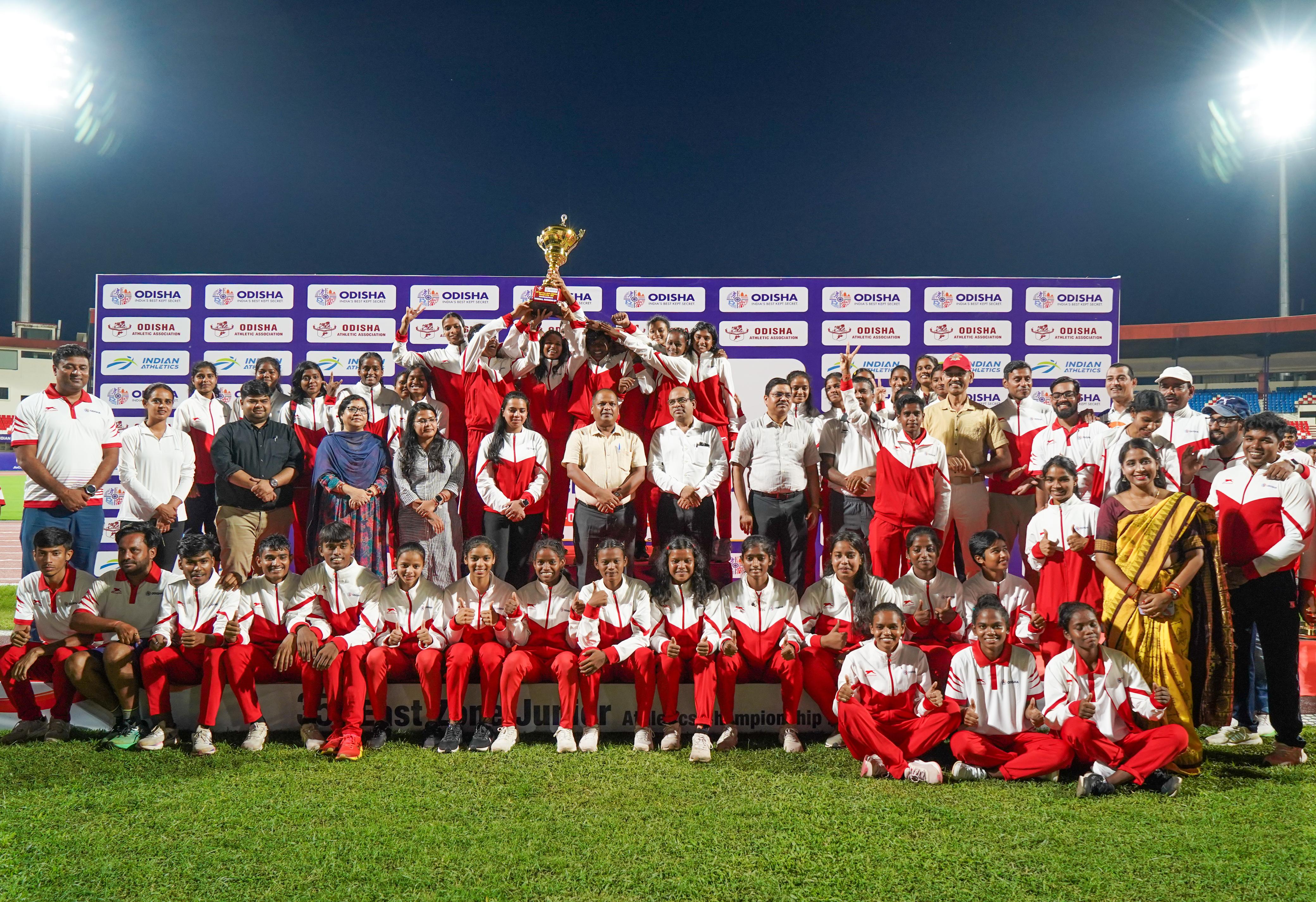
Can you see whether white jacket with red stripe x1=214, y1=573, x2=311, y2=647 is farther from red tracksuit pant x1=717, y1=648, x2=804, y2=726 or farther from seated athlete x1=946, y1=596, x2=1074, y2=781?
seated athlete x1=946, y1=596, x2=1074, y2=781

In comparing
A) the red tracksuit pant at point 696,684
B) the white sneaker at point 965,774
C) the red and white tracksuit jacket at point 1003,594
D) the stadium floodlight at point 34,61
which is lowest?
the white sneaker at point 965,774

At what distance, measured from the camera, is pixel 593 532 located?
555 cm

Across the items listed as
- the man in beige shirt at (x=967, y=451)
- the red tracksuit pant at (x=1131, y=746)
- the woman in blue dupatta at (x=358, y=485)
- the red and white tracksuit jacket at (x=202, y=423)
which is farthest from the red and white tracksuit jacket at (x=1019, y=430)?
the red and white tracksuit jacket at (x=202, y=423)

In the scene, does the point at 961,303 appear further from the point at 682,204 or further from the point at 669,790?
the point at 682,204

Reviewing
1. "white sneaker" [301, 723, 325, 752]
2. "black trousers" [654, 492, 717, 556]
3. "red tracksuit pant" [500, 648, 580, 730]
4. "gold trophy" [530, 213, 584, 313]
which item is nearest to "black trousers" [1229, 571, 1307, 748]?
"black trousers" [654, 492, 717, 556]

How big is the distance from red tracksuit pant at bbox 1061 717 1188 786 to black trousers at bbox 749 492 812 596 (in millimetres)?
2084

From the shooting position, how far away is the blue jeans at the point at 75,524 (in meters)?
5.53

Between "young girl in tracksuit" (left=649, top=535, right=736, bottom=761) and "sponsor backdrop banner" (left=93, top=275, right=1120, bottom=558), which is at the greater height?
"sponsor backdrop banner" (left=93, top=275, right=1120, bottom=558)

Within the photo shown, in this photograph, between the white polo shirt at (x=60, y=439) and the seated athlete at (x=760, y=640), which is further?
the white polo shirt at (x=60, y=439)

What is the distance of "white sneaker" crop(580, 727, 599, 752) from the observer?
175 inches

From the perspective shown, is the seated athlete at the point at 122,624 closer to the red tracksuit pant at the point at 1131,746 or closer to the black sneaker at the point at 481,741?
the black sneaker at the point at 481,741

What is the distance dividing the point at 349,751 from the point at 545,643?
3.80 ft

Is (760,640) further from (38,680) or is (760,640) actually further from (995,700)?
(38,680)

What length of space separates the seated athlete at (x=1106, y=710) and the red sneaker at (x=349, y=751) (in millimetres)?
3464
